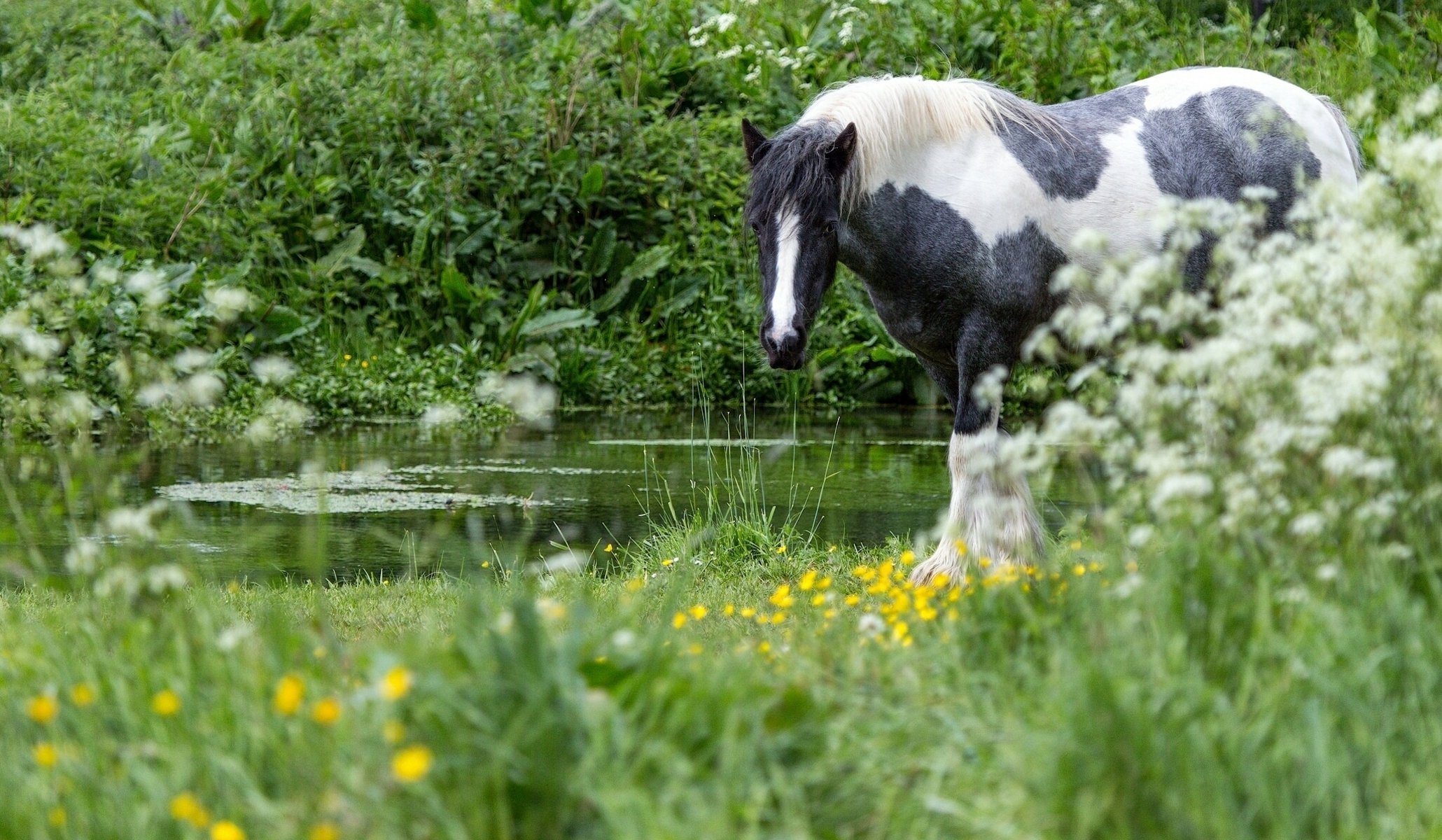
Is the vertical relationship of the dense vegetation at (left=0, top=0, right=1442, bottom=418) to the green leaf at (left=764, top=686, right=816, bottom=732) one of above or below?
above

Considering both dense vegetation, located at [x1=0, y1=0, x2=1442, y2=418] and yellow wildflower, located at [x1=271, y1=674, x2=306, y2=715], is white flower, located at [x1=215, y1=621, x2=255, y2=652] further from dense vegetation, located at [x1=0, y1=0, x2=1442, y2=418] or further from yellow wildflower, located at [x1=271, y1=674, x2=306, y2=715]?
dense vegetation, located at [x1=0, y1=0, x2=1442, y2=418]

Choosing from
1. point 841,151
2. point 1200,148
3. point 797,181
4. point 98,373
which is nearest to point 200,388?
point 797,181

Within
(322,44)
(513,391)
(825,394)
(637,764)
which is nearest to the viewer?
(637,764)

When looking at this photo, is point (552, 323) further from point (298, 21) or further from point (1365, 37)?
point (1365, 37)

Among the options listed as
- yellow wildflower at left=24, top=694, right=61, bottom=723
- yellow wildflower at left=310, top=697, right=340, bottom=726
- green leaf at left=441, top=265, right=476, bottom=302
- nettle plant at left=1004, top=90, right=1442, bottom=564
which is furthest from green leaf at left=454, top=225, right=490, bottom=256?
yellow wildflower at left=310, top=697, right=340, bottom=726

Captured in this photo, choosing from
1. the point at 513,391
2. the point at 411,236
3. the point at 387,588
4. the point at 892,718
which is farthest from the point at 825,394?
the point at 892,718

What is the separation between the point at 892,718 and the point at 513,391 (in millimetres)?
1286

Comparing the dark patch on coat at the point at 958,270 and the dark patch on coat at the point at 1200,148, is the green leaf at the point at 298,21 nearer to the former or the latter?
the dark patch on coat at the point at 1200,148

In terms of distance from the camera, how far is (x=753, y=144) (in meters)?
5.45

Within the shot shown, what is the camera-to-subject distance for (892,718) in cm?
284

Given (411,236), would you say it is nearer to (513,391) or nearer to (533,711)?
(513,391)

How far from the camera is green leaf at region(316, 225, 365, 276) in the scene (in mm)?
11633

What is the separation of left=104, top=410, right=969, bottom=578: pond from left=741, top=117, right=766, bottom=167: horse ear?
3.67 feet

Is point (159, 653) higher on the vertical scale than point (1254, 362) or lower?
lower
